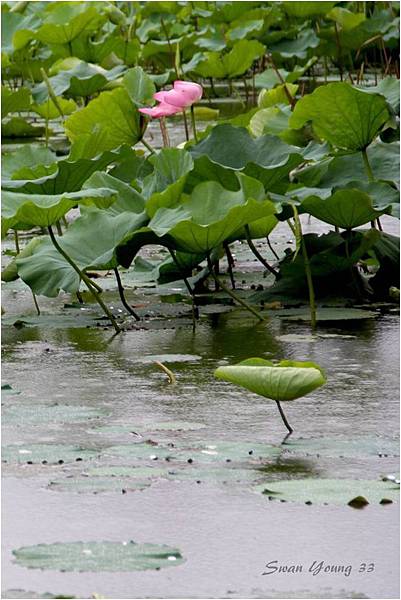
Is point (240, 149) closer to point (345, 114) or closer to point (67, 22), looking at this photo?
point (345, 114)

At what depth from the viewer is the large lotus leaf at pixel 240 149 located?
2.59 meters

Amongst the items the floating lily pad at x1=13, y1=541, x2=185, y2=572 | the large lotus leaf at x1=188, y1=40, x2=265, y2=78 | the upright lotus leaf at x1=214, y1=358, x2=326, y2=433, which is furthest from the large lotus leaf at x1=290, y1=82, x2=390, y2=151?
the large lotus leaf at x1=188, y1=40, x2=265, y2=78

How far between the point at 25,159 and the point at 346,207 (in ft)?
2.52

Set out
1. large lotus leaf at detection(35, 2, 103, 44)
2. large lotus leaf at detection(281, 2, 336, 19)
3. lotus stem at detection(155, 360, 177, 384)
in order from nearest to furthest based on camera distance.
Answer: lotus stem at detection(155, 360, 177, 384) → large lotus leaf at detection(35, 2, 103, 44) → large lotus leaf at detection(281, 2, 336, 19)

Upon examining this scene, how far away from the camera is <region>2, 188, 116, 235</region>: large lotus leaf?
7.50 feet

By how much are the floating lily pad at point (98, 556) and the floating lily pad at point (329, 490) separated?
8.0 inches

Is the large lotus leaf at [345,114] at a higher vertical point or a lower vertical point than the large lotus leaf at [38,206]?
higher

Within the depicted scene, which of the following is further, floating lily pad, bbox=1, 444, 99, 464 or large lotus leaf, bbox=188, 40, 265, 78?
large lotus leaf, bbox=188, 40, 265, 78

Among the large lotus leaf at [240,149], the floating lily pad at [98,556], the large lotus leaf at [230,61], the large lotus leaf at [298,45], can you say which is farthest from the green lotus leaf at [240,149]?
the large lotus leaf at [298,45]

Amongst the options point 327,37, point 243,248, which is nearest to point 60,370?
point 243,248

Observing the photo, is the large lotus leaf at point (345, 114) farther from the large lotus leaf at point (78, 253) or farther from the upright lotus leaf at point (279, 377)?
the upright lotus leaf at point (279, 377)

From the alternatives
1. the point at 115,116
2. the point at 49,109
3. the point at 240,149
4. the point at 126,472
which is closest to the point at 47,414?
the point at 126,472

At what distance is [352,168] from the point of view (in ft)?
8.80

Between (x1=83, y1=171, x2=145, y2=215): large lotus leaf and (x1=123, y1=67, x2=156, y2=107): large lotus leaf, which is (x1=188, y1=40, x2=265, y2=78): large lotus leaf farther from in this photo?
(x1=83, y1=171, x2=145, y2=215): large lotus leaf
